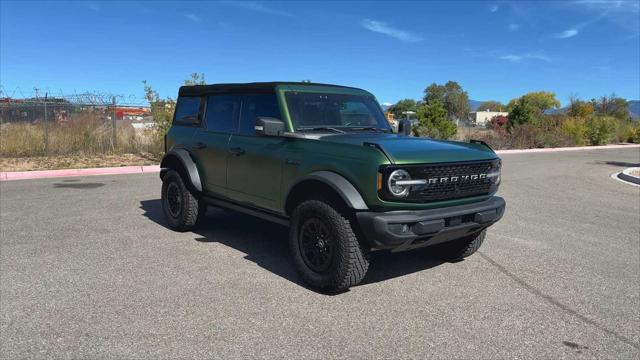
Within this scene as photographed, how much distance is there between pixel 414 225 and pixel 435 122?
20.9m

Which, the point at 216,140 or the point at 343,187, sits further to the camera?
the point at 216,140

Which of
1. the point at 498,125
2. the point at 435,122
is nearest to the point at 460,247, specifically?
the point at 435,122

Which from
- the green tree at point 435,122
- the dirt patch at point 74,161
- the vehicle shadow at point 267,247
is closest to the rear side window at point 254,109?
the vehicle shadow at point 267,247

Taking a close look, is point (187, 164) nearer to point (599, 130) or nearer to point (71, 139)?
point (71, 139)

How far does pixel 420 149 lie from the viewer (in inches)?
170

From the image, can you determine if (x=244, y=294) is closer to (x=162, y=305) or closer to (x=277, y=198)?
(x=162, y=305)

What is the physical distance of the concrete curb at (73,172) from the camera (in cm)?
1243

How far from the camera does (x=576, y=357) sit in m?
3.32

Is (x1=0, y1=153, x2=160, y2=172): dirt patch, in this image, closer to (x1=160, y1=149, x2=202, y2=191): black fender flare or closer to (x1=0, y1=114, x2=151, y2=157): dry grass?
(x1=0, y1=114, x2=151, y2=157): dry grass

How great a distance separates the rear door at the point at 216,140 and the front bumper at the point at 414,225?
2268 millimetres

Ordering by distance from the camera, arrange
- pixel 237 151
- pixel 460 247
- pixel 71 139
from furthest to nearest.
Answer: pixel 71 139
pixel 237 151
pixel 460 247

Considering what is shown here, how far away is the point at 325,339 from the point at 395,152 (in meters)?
1.59

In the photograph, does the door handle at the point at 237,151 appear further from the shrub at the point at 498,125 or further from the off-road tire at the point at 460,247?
the shrub at the point at 498,125

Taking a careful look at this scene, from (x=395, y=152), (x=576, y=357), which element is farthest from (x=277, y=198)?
(x=576, y=357)
